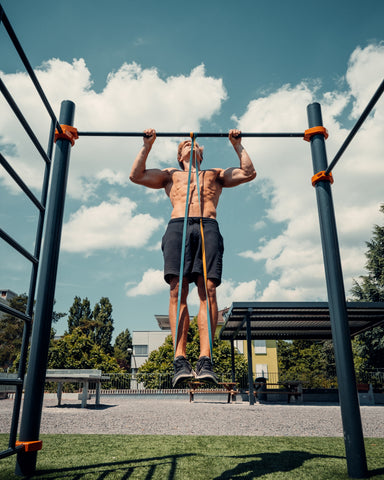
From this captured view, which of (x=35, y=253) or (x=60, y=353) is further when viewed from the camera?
(x=60, y=353)

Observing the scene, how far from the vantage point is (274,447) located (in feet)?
13.5

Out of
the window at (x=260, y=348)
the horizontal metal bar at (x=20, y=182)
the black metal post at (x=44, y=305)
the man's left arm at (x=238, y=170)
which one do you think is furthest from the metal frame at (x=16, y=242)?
the window at (x=260, y=348)

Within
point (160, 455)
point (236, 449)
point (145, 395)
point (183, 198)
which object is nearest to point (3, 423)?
point (160, 455)

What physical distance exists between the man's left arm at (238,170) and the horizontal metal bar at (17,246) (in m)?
2.07

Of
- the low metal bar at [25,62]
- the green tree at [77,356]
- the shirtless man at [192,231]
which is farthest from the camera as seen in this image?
the green tree at [77,356]

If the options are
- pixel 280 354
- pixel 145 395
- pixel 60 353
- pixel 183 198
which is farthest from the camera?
pixel 280 354

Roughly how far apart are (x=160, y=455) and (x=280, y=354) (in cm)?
3720

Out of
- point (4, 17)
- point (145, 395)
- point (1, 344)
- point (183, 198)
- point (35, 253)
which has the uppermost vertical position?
point (4, 17)

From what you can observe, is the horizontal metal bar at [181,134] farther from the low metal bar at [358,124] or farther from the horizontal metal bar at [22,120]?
the horizontal metal bar at [22,120]

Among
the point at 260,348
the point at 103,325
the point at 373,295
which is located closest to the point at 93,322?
the point at 103,325

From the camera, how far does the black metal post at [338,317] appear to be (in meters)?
2.98

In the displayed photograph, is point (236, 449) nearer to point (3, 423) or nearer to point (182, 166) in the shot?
point (182, 166)

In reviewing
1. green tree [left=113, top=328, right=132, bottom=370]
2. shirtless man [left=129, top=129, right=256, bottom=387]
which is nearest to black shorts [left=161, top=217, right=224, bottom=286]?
shirtless man [left=129, top=129, right=256, bottom=387]

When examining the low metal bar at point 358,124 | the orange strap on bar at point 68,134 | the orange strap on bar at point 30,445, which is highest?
the orange strap on bar at point 68,134
